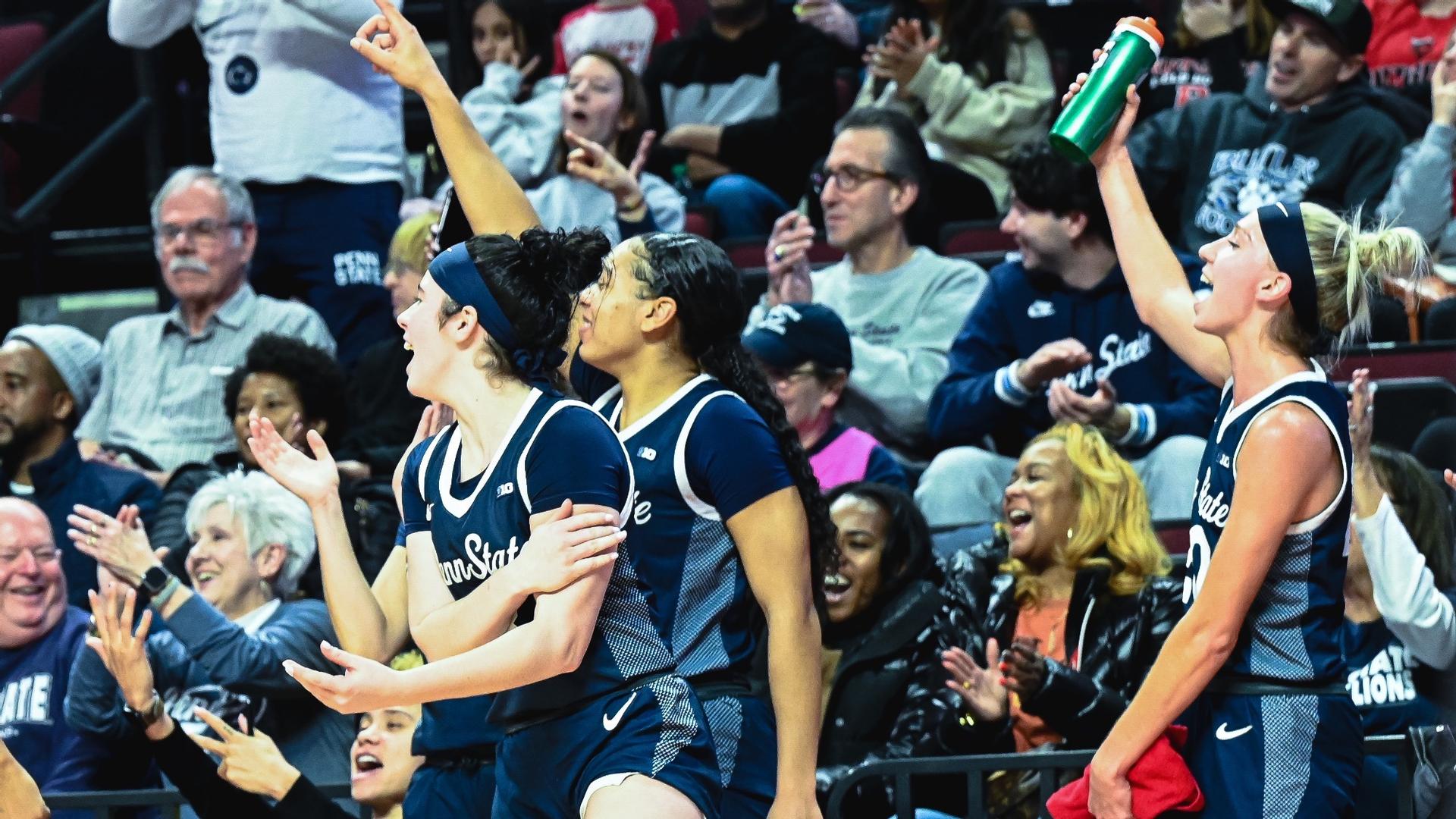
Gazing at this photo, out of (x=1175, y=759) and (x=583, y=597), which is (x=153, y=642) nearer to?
(x=583, y=597)

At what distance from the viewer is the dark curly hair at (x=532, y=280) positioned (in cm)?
327

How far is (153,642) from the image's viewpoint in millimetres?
5215

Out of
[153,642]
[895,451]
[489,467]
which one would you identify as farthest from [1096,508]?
[153,642]

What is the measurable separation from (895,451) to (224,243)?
7.49 ft

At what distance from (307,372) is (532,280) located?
289 centimetres

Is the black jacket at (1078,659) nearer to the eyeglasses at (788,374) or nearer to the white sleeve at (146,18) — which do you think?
the eyeglasses at (788,374)

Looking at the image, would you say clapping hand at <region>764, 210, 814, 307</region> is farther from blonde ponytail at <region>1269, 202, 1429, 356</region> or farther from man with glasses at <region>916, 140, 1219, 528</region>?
blonde ponytail at <region>1269, 202, 1429, 356</region>

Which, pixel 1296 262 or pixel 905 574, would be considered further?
pixel 905 574

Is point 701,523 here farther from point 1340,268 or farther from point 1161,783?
point 1340,268

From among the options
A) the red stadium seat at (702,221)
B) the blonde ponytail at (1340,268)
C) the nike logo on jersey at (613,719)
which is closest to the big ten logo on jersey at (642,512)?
the nike logo on jersey at (613,719)

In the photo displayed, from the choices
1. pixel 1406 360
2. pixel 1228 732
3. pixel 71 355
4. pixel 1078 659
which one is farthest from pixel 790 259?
pixel 1228 732

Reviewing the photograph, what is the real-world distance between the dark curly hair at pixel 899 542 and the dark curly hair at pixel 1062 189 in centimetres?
116

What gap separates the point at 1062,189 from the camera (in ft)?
18.6

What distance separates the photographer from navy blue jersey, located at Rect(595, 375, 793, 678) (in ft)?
11.6
